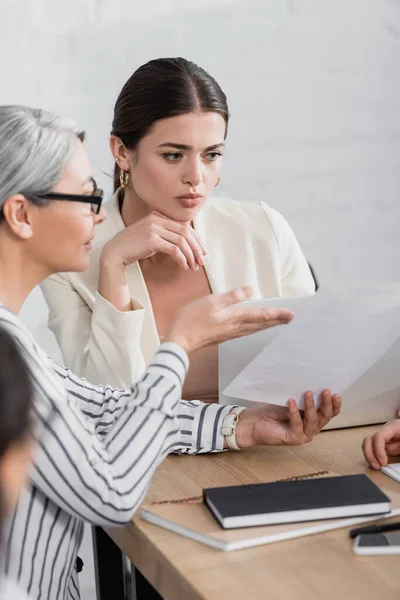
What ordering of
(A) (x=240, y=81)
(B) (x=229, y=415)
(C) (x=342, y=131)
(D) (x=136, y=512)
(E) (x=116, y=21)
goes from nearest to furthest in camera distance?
(D) (x=136, y=512), (B) (x=229, y=415), (E) (x=116, y=21), (A) (x=240, y=81), (C) (x=342, y=131)

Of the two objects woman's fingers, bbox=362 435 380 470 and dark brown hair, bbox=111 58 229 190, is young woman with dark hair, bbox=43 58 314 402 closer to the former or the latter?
dark brown hair, bbox=111 58 229 190

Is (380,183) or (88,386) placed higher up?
(380,183)

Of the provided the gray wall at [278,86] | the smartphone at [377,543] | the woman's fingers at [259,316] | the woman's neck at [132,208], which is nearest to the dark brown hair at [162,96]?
the woman's neck at [132,208]

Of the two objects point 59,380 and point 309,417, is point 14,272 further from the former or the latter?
point 309,417

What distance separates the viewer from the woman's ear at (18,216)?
1.15m

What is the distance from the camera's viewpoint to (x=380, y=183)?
11.1 ft

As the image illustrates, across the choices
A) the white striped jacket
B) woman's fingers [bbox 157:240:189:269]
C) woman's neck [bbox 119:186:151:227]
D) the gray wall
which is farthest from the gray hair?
the gray wall

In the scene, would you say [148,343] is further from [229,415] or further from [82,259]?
[82,259]

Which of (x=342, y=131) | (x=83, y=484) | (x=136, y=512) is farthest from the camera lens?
(x=342, y=131)

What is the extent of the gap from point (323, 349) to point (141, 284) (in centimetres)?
67

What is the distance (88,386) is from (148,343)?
38 centimetres

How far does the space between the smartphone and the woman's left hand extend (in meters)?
0.32

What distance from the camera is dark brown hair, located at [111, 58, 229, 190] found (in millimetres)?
1851

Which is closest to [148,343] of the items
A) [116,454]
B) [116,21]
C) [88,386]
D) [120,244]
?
[120,244]
